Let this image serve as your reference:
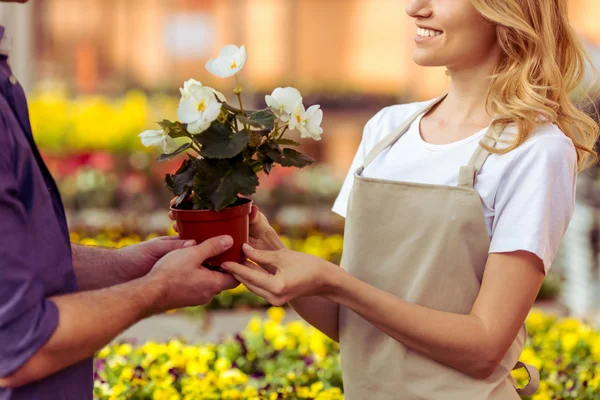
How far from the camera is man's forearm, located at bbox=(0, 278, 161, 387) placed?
131 centimetres

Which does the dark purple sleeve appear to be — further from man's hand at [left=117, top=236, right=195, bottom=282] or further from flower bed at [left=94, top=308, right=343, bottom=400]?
flower bed at [left=94, top=308, right=343, bottom=400]

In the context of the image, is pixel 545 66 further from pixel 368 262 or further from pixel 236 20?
pixel 236 20

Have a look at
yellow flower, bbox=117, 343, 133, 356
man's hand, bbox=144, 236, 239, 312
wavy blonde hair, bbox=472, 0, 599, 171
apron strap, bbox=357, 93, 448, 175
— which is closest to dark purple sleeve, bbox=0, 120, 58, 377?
man's hand, bbox=144, 236, 239, 312

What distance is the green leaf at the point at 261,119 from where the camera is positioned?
1.57 meters

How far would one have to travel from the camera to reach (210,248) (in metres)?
1.59

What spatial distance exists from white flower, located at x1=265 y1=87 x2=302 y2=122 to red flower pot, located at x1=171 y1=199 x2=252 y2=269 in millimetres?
205

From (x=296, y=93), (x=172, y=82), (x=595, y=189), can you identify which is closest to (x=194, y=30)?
(x=172, y=82)

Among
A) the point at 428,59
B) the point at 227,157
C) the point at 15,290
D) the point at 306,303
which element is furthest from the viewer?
the point at 306,303

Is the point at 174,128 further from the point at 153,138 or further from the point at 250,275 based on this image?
the point at 250,275

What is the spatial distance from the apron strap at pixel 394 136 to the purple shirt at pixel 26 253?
0.74 m

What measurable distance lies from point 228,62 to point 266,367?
1.41 m

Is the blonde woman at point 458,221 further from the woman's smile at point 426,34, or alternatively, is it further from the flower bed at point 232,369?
the flower bed at point 232,369

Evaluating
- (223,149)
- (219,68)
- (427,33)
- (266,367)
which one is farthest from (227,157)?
(266,367)

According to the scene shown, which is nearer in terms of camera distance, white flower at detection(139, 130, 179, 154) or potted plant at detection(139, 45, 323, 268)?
potted plant at detection(139, 45, 323, 268)
